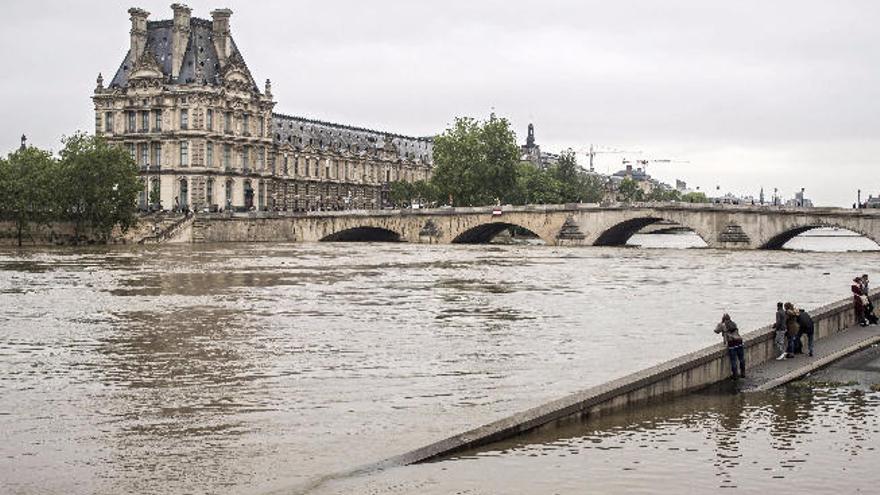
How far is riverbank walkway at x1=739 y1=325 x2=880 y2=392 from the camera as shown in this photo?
993 inches

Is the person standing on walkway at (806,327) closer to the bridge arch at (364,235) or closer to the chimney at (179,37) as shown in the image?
the bridge arch at (364,235)

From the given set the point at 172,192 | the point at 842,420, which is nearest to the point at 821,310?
the point at 842,420

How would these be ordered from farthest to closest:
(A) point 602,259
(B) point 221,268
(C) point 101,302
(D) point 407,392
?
(A) point 602,259, (B) point 221,268, (C) point 101,302, (D) point 407,392

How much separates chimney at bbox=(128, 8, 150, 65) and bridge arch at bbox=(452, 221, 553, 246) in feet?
151

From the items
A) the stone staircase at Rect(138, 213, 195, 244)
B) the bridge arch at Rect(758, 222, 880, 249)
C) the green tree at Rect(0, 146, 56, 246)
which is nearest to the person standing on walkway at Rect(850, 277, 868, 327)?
the bridge arch at Rect(758, 222, 880, 249)

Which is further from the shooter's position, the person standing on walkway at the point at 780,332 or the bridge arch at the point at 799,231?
the bridge arch at the point at 799,231

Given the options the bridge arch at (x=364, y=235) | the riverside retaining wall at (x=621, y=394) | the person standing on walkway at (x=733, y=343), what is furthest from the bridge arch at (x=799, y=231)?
the person standing on walkway at (x=733, y=343)

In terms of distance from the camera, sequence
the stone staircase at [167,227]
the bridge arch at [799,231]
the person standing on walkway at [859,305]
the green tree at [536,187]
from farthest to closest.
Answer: the green tree at [536,187]
the stone staircase at [167,227]
the bridge arch at [799,231]
the person standing on walkway at [859,305]

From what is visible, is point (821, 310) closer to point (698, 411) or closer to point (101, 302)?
point (698, 411)

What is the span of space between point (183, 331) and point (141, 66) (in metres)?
107

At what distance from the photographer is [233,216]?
12256cm

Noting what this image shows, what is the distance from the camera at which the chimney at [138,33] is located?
13762 cm

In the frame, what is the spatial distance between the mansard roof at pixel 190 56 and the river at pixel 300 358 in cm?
7432

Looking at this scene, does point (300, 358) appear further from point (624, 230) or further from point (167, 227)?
point (167, 227)
